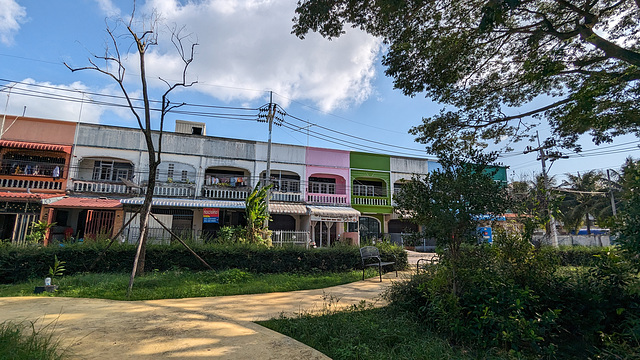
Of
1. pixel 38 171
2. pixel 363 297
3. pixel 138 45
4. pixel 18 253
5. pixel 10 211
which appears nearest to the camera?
pixel 363 297

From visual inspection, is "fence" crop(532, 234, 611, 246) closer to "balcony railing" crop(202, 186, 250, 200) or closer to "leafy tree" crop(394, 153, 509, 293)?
"balcony railing" crop(202, 186, 250, 200)

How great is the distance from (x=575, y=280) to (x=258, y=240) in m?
8.76

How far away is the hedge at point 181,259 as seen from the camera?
700cm

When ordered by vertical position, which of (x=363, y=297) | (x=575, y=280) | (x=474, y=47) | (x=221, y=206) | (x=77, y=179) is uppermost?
(x=474, y=47)

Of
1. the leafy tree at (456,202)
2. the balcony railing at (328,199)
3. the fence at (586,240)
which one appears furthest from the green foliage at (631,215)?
the fence at (586,240)

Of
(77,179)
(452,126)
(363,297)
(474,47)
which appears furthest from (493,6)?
(77,179)

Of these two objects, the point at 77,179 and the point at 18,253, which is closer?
the point at 18,253

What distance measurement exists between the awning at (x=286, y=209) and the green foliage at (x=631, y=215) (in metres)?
15.4

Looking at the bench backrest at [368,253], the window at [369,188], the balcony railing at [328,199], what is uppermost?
the window at [369,188]

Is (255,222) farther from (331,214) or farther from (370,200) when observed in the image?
(370,200)

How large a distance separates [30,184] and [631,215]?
2179cm

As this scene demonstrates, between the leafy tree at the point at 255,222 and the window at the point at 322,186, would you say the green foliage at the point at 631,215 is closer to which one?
the leafy tree at the point at 255,222

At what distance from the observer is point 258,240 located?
430 inches

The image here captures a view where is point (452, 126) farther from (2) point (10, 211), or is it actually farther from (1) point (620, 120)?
(2) point (10, 211)
